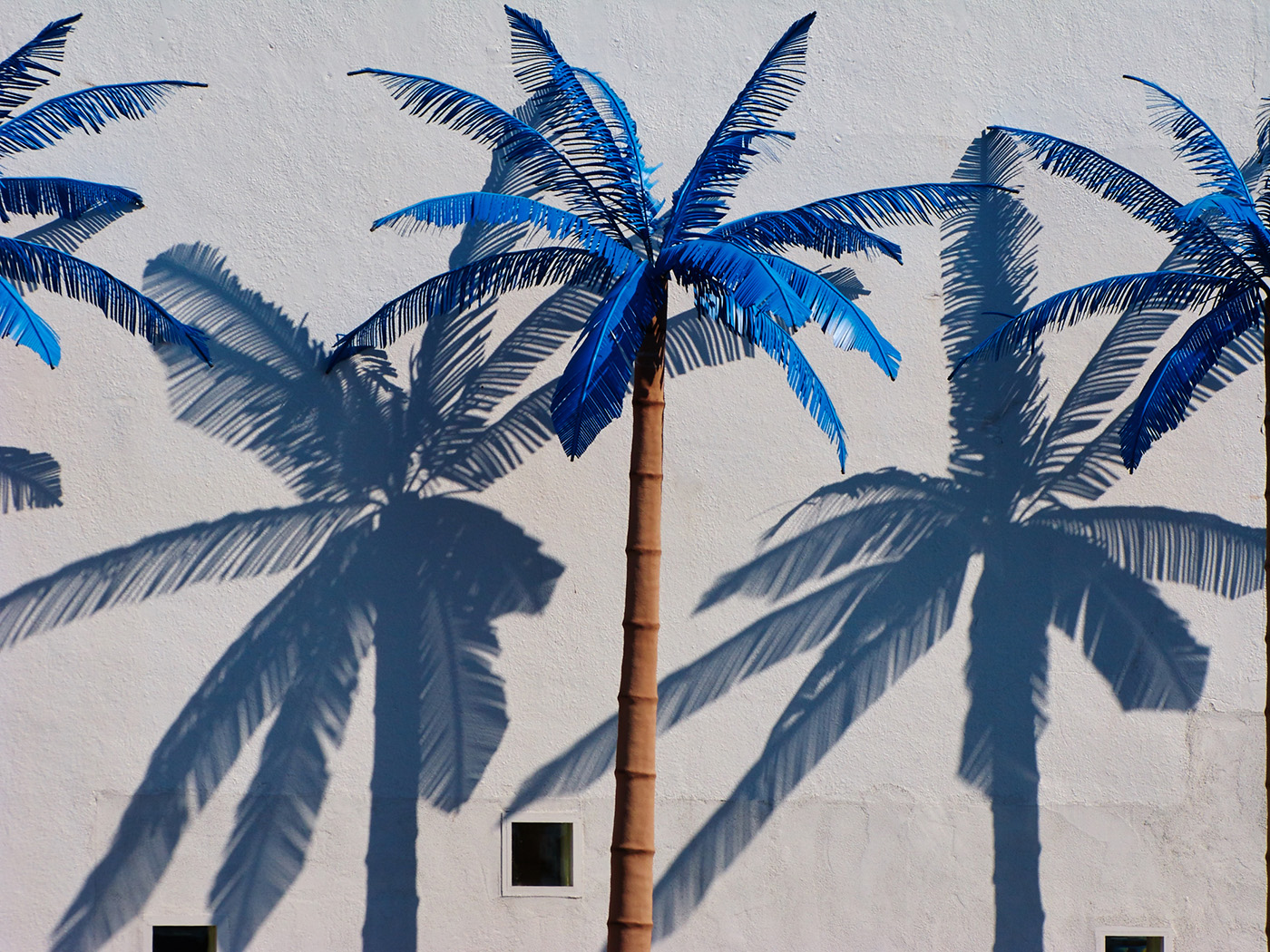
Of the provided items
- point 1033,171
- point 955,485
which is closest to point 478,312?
point 955,485

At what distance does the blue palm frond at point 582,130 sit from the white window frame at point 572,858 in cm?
460

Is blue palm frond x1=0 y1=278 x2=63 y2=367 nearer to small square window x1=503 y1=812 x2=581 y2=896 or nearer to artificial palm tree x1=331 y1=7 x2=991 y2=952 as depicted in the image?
artificial palm tree x1=331 y1=7 x2=991 y2=952

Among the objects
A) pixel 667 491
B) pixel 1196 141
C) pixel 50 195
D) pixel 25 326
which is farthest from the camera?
pixel 667 491

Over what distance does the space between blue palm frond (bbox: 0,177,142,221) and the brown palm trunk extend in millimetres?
4338

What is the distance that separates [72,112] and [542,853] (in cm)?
658

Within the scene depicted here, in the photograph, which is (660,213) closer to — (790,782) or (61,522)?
(790,782)

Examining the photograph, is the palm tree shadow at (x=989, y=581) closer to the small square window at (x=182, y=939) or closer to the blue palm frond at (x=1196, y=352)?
the blue palm frond at (x=1196, y=352)

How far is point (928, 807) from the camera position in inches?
399

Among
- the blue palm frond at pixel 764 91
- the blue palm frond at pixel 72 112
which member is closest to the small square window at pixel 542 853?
the blue palm frond at pixel 764 91

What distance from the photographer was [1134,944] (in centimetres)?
1016

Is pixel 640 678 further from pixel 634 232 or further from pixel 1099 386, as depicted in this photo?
pixel 1099 386

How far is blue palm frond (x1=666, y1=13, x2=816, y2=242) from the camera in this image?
8625 mm

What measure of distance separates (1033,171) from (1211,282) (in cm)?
199

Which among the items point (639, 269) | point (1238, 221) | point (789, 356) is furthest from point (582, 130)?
point (1238, 221)
